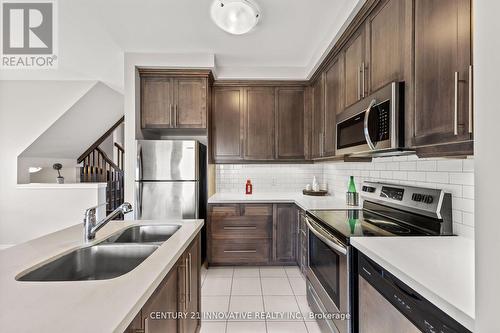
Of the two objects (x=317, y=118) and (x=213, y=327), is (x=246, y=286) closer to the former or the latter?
(x=213, y=327)

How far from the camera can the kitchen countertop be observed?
680 mm

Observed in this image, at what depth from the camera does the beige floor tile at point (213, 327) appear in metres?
2.11

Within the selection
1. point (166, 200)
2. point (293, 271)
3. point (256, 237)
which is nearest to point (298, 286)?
point (293, 271)

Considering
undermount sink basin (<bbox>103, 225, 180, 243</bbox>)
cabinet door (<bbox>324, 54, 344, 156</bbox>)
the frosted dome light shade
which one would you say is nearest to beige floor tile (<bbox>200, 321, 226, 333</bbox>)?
undermount sink basin (<bbox>103, 225, 180, 243</bbox>)

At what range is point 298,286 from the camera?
2.84 m

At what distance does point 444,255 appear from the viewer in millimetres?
1160

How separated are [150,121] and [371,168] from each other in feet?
8.42

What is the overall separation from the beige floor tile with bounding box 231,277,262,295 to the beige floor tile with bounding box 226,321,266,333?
475 millimetres

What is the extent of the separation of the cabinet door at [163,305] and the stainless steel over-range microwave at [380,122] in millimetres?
1367

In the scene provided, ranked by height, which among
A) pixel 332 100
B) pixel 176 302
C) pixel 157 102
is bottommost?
pixel 176 302

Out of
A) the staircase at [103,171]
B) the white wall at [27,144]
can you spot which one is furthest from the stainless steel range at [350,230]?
the staircase at [103,171]

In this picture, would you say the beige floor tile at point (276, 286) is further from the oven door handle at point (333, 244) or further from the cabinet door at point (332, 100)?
the cabinet door at point (332, 100)

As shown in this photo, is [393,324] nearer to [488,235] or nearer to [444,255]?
[444,255]

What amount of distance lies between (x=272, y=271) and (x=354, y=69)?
2425mm
